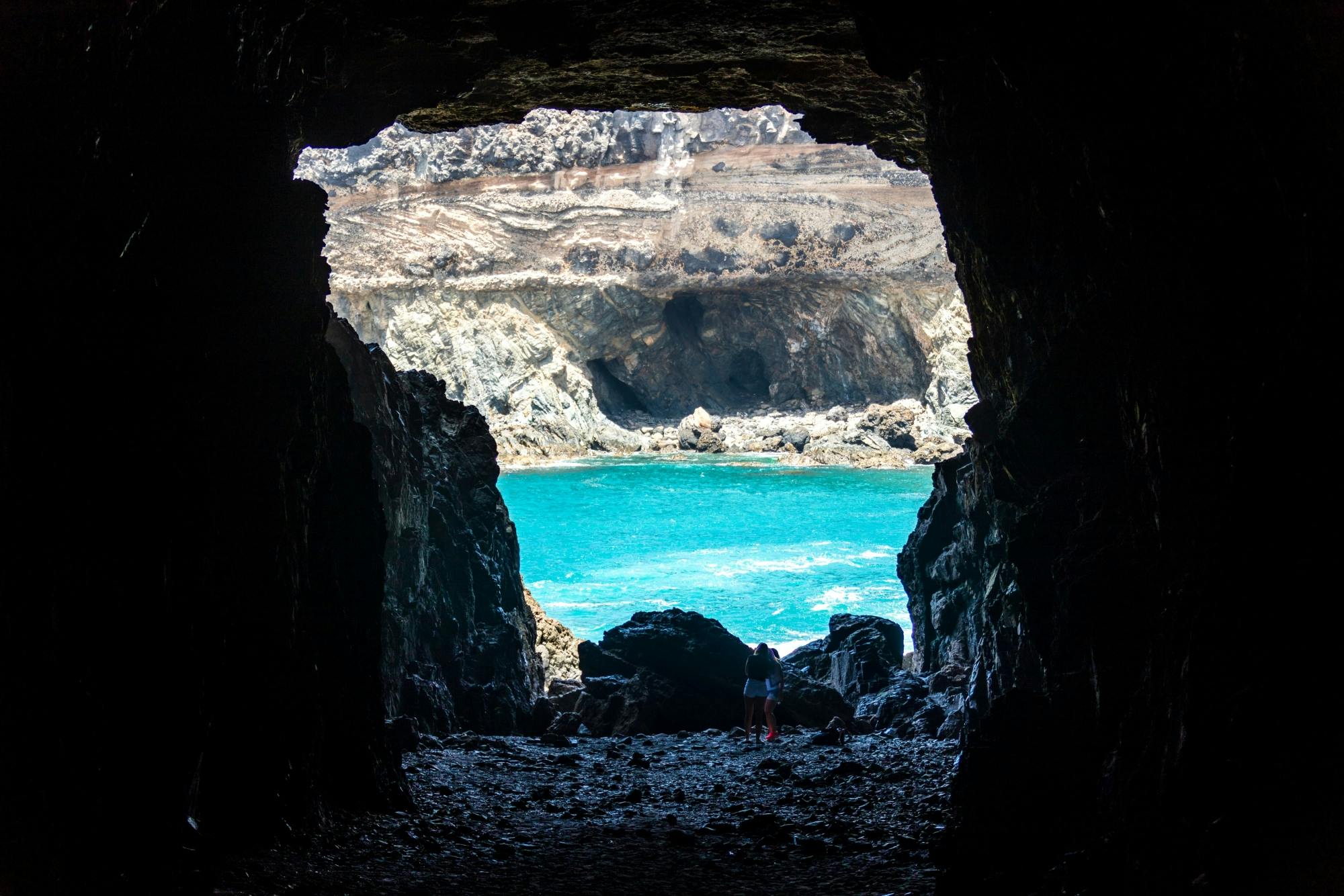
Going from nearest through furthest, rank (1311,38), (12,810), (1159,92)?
(1311,38) → (12,810) → (1159,92)

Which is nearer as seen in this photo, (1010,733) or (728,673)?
(1010,733)

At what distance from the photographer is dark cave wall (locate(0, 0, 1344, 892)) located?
406 cm

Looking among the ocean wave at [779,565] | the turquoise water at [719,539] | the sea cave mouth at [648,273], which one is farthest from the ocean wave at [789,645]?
the sea cave mouth at [648,273]

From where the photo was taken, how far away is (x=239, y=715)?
6926 mm

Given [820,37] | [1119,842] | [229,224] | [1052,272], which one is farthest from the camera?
[820,37]

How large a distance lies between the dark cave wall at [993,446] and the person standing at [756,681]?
418 centimetres

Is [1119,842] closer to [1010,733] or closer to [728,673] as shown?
[1010,733]

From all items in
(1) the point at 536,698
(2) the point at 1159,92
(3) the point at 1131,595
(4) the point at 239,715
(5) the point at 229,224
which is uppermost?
(2) the point at 1159,92

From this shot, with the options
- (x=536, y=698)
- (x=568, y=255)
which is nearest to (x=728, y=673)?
(x=536, y=698)

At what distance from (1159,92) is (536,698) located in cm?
1357

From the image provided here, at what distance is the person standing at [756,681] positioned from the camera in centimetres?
1362

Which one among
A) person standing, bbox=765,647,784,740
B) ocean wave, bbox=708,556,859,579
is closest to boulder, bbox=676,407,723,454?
ocean wave, bbox=708,556,859,579

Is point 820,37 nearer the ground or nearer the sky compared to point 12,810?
nearer the sky

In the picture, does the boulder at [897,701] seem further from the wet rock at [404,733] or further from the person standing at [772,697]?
the wet rock at [404,733]
